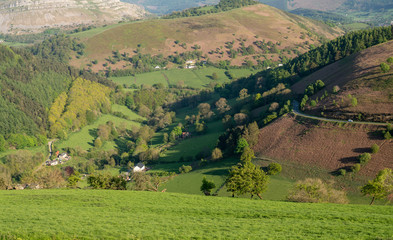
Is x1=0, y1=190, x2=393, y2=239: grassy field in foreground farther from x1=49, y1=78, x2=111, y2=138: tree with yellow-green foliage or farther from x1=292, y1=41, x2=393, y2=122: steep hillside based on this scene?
x1=49, y1=78, x2=111, y2=138: tree with yellow-green foliage

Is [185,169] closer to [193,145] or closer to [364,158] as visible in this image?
[193,145]

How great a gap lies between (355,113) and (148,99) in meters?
134

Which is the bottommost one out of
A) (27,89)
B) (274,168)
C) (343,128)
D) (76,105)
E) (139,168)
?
(139,168)

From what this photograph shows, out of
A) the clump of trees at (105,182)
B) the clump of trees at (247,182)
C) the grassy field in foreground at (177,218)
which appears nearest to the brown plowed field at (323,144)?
the clump of trees at (247,182)

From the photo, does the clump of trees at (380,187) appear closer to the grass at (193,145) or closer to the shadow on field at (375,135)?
the shadow on field at (375,135)

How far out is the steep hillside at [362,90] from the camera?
8638cm

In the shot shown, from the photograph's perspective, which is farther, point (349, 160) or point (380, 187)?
point (349, 160)

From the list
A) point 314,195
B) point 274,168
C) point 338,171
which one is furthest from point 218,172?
point 314,195

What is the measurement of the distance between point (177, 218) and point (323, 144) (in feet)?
191

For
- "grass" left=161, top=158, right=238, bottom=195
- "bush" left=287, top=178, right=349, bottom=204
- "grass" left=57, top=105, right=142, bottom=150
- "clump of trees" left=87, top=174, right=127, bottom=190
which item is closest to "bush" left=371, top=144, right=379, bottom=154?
"bush" left=287, top=178, right=349, bottom=204

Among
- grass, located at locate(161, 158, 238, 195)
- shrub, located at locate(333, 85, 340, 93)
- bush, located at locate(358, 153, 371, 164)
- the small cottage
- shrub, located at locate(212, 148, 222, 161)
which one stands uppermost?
shrub, located at locate(333, 85, 340, 93)

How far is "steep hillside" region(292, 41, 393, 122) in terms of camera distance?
283 feet

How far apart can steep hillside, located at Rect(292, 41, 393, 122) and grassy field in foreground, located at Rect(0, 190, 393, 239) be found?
156ft

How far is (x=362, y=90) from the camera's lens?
94125 mm
